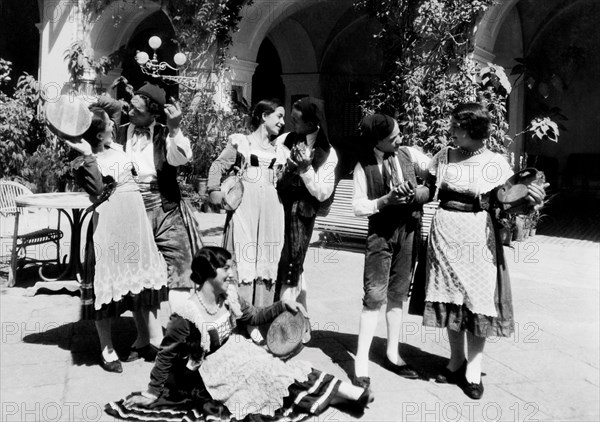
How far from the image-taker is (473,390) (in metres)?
3.99

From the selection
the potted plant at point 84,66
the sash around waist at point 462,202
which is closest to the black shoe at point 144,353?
the sash around waist at point 462,202

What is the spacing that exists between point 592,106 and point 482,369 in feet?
38.4

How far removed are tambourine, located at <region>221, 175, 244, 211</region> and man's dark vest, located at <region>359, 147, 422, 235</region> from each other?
2.57 feet

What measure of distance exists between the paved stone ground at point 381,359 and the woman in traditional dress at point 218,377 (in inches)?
6.2

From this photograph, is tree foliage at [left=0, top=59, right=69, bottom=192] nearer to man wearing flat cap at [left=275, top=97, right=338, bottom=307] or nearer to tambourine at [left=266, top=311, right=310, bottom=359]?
man wearing flat cap at [left=275, top=97, right=338, bottom=307]

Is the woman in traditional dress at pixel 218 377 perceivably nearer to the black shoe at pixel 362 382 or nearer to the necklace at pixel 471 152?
the black shoe at pixel 362 382

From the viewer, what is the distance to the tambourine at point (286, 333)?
3.67 meters

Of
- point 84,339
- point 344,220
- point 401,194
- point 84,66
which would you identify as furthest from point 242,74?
point 401,194

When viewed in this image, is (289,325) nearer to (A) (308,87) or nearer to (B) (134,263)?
(B) (134,263)

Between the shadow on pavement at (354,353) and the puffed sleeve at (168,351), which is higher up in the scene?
the puffed sleeve at (168,351)

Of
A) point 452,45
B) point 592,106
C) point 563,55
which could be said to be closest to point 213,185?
point 452,45

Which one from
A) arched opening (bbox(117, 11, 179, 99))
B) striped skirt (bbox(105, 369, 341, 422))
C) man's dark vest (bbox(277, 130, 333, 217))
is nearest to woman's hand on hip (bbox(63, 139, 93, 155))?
man's dark vest (bbox(277, 130, 333, 217))

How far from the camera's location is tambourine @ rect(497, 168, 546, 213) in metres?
3.81

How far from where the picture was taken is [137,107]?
4215mm
